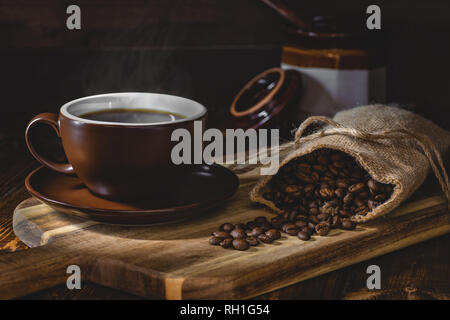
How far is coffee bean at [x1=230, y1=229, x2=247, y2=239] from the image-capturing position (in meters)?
0.91

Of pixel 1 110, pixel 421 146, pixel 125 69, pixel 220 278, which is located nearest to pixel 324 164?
pixel 421 146

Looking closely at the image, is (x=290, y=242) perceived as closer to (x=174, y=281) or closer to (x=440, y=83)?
(x=174, y=281)

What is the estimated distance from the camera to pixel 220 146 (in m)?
1.43

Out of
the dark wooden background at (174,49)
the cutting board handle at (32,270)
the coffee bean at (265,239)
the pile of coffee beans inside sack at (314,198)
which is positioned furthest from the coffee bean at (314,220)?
the dark wooden background at (174,49)

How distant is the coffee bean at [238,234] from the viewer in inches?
35.7

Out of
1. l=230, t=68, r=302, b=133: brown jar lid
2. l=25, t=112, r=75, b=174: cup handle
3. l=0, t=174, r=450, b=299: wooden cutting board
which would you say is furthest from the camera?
l=230, t=68, r=302, b=133: brown jar lid

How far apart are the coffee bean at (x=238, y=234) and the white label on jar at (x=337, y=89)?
0.77 meters

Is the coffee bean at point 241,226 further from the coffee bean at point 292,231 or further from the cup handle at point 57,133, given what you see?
the cup handle at point 57,133

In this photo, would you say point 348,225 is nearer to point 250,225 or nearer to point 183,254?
point 250,225

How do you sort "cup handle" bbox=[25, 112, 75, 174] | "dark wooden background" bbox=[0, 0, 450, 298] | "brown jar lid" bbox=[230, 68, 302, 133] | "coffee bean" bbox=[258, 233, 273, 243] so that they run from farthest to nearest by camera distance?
1. "dark wooden background" bbox=[0, 0, 450, 298]
2. "brown jar lid" bbox=[230, 68, 302, 133]
3. "cup handle" bbox=[25, 112, 75, 174]
4. "coffee bean" bbox=[258, 233, 273, 243]

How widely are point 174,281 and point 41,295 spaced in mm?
199

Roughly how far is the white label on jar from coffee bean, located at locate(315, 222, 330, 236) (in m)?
0.71

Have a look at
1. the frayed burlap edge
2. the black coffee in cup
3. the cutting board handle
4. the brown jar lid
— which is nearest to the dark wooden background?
the brown jar lid

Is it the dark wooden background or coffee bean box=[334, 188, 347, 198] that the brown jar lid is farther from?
coffee bean box=[334, 188, 347, 198]
